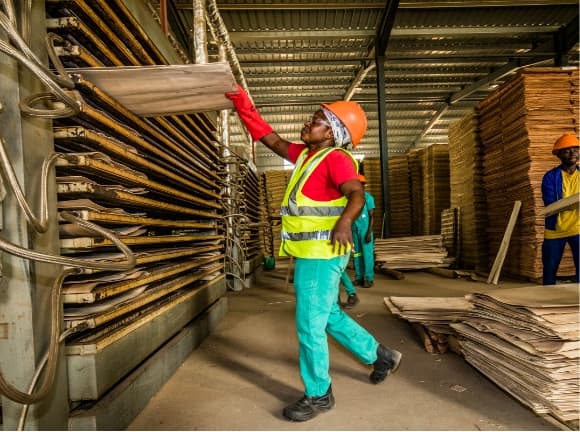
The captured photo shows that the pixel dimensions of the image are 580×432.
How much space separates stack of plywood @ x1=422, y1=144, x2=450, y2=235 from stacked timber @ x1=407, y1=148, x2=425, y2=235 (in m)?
0.71

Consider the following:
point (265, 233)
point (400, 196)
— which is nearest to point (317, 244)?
point (400, 196)

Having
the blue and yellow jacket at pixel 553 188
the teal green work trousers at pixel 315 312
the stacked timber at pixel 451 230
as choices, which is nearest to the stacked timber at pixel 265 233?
the stacked timber at pixel 451 230

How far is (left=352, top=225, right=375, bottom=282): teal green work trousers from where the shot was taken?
6.75 metres

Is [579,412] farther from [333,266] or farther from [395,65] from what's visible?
[395,65]

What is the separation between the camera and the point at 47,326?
173 centimetres

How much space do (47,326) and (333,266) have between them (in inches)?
58.1

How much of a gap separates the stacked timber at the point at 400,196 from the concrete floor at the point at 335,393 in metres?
7.98

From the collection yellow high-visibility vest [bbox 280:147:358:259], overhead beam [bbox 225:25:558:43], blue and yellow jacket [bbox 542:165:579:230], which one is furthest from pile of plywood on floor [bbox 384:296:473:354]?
overhead beam [bbox 225:25:558:43]

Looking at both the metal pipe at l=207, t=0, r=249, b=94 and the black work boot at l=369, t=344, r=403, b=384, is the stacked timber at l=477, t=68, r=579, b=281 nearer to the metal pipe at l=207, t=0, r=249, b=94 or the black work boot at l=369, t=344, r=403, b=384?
the black work boot at l=369, t=344, r=403, b=384

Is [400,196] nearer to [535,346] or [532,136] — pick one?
[532,136]

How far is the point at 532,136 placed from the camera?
604cm

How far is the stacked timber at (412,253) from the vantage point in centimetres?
858

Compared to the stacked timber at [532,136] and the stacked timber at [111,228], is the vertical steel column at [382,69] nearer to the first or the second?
the stacked timber at [532,136]

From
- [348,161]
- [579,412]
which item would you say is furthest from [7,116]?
[579,412]
